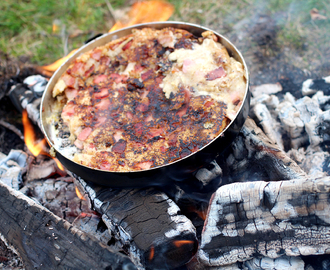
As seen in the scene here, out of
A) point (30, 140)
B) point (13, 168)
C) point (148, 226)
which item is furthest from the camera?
point (30, 140)

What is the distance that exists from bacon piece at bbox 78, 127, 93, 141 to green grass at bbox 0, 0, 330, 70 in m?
2.04

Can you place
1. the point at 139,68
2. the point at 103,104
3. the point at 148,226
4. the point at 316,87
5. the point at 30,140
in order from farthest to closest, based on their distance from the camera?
1. the point at 30,140
2. the point at 316,87
3. the point at 139,68
4. the point at 103,104
5. the point at 148,226

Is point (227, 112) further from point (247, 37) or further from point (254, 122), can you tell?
point (247, 37)

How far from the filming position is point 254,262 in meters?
1.51

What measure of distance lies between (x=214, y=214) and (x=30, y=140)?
206cm

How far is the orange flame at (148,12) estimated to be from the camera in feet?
12.5

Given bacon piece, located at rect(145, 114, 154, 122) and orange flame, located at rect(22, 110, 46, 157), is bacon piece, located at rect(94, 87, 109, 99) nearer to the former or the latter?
bacon piece, located at rect(145, 114, 154, 122)

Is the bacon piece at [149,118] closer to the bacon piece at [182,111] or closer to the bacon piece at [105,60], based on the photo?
the bacon piece at [182,111]

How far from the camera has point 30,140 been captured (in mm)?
2676

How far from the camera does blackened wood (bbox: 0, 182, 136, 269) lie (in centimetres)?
158

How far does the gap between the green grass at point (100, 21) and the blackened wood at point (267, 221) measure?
95.4 inches

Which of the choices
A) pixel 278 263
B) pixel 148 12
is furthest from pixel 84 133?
pixel 148 12

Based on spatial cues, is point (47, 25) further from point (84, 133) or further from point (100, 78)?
point (84, 133)

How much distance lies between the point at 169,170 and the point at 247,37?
272 centimetres
